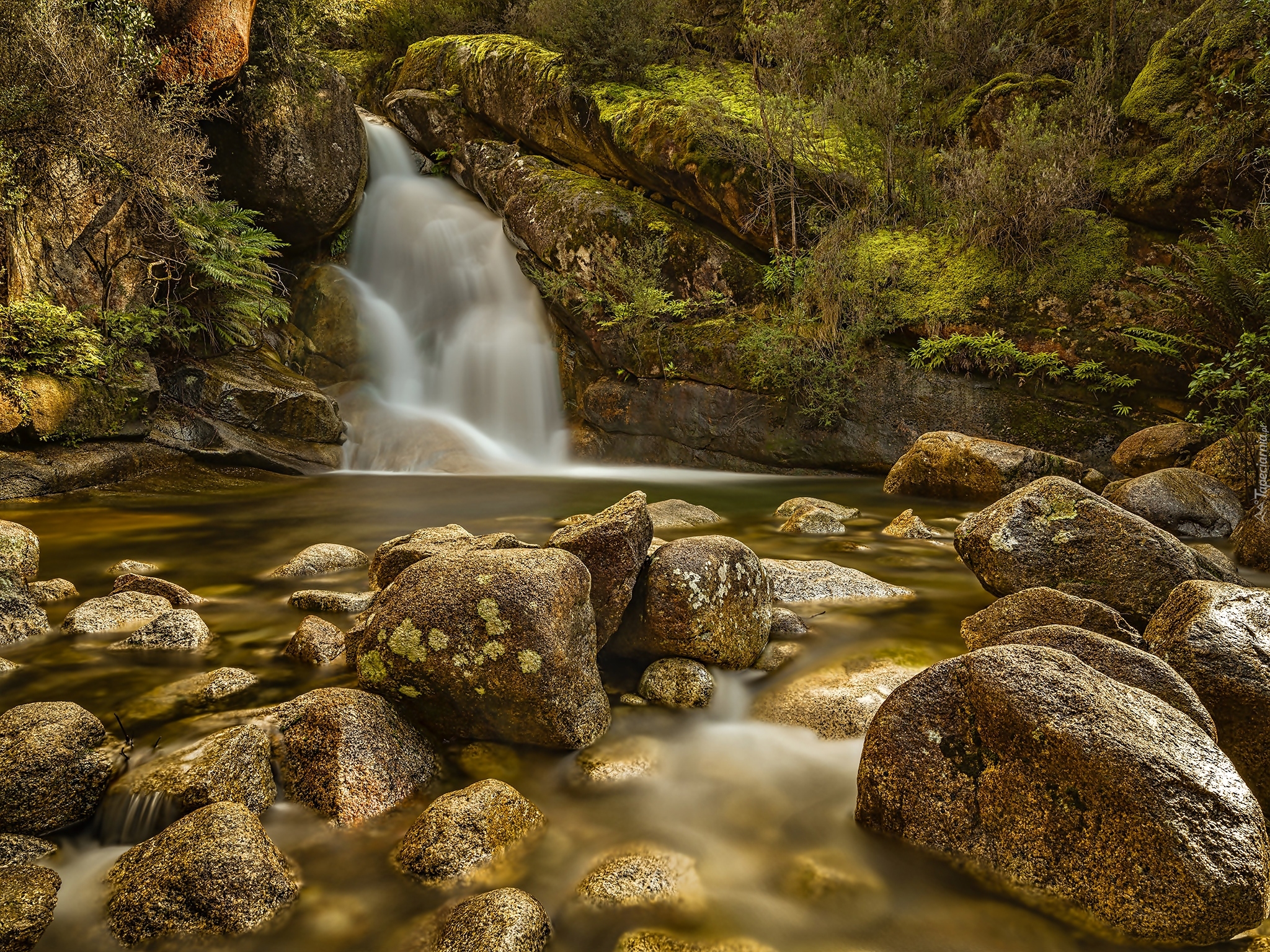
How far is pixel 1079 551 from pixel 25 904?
5.15 m

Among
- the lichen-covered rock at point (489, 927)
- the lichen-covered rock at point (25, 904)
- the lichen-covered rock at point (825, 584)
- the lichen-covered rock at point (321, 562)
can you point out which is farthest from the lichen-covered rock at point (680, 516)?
the lichen-covered rock at point (25, 904)

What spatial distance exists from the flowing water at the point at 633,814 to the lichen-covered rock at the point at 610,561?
0.50m

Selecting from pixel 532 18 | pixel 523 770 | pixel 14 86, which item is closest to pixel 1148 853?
pixel 523 770

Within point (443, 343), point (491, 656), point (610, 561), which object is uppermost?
point (443, 343)

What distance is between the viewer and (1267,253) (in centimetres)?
640

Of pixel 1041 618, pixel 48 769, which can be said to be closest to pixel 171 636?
pixel 48 769

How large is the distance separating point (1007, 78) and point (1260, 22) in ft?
12.6

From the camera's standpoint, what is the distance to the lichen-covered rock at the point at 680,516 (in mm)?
6855

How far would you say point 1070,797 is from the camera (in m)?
1.91

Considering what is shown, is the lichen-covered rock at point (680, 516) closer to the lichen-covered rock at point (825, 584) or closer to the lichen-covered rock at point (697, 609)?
the lichen-covered rock at point (825, 584)

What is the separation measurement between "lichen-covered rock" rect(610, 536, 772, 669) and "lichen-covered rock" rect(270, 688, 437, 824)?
1.26 m

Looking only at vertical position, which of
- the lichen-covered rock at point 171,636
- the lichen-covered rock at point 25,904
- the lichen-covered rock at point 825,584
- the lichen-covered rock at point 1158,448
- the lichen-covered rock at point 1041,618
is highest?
the lichen-covered rock at point 1158,448

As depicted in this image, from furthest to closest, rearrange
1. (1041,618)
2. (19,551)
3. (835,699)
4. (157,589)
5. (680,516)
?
(680,516)
(19,551)
(157,589)
(1041,618)
(835,699)

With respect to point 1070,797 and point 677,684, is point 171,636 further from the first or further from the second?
point 1070,797
